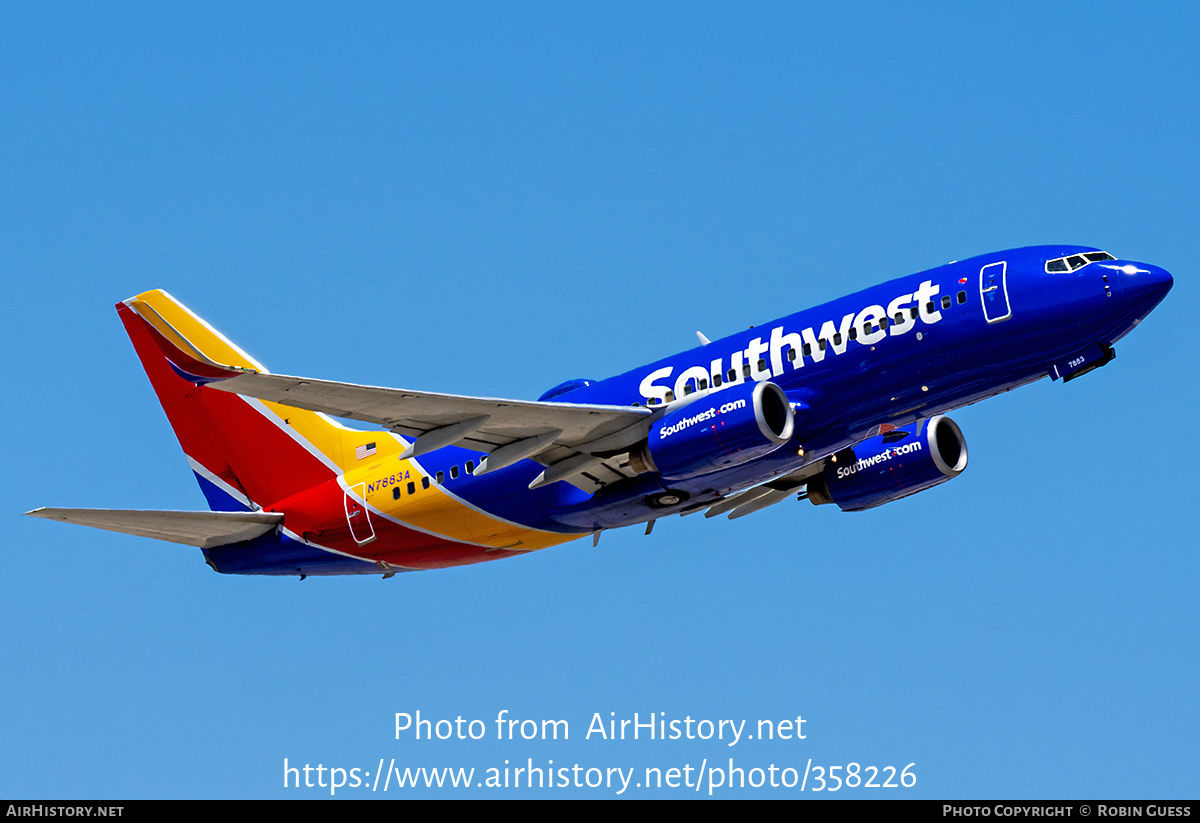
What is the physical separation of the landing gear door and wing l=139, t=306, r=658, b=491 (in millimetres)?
8391

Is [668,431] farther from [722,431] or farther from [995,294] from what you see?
[995,294]

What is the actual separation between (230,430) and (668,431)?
622 inches

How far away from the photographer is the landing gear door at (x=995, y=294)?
3569 cm

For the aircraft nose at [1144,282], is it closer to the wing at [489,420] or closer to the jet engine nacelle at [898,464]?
the jet engine nacelle at [898,464]

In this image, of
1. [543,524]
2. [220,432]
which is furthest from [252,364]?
[543,524]

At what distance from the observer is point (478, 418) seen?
3622 cm

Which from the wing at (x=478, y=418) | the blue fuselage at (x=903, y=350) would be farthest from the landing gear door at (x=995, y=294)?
the wing at (x=478, y=418)

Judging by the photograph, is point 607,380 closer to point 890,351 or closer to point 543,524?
point 543,524

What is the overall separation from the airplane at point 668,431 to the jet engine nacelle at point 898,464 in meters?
0.05

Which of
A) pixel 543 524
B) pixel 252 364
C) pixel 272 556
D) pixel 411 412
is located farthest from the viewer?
pixel 252 364

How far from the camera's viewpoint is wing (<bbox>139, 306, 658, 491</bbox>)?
33.4 m

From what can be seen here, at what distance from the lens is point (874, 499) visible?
42.7m

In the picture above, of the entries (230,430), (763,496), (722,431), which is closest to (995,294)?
(722,431)

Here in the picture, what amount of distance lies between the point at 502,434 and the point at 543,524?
364cm
